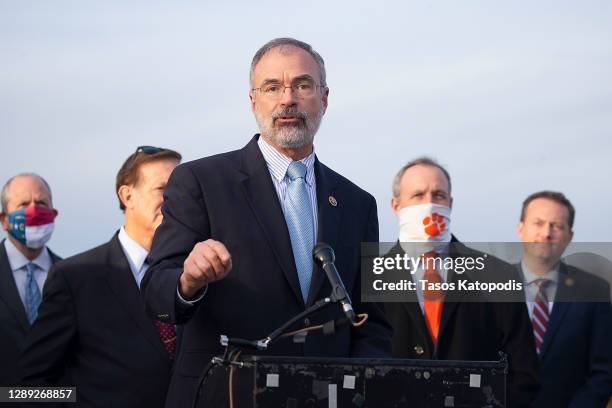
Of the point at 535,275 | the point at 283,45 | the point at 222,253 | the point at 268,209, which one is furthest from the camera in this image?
the point at 535,275

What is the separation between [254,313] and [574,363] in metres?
3.82

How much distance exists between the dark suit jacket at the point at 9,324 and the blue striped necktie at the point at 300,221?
3.96m

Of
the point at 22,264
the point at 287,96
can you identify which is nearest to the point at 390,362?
the point at 287,96

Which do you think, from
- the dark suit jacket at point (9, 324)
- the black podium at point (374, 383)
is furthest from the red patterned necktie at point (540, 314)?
the black podium at point (374, 383)

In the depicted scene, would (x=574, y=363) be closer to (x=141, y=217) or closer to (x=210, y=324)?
(x=141, y=217)

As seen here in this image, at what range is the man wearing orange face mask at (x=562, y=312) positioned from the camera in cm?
753

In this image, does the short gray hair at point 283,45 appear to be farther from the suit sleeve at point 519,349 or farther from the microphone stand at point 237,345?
the suit sleeve at point 519,349

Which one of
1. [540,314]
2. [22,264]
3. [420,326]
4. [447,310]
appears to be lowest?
[420,326]

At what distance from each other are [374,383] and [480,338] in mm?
3615

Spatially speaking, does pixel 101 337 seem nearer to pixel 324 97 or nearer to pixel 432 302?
pixel 432 302

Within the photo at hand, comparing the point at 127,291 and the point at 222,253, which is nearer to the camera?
the point at 222,253

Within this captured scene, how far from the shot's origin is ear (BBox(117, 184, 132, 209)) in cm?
739

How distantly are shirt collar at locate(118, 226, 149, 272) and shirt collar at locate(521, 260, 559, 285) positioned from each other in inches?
109

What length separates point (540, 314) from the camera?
792cm
